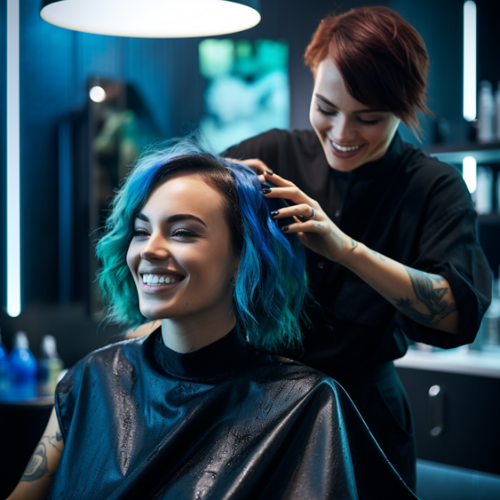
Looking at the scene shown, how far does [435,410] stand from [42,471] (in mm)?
2128

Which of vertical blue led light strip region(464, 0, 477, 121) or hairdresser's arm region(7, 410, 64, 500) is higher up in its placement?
vertical blue led light strip region(464, 0, 477, 121)

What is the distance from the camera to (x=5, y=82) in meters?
2.82

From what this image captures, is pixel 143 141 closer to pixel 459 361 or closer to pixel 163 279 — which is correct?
pixel 459 361

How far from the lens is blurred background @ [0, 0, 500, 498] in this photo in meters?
2.88

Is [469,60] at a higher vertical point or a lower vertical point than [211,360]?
higher

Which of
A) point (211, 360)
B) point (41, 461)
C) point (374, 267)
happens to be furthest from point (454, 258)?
point (41, 461)

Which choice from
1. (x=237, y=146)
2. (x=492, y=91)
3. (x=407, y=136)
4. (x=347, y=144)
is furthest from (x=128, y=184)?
(x=492, y=91)

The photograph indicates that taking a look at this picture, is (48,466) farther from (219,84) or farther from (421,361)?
(219,84)

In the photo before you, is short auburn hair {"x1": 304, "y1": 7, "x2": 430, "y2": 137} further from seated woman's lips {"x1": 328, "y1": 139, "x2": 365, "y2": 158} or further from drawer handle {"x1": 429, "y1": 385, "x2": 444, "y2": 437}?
drawer handle {"x1": 429, "y1": 385, "x2": 444, "y2": 437}

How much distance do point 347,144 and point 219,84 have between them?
255cm

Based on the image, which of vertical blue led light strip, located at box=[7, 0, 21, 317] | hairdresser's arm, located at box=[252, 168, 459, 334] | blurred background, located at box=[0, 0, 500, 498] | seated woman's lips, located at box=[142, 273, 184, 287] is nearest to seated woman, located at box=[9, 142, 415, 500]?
seated woman's lips, located at box=[142, 273, 184, 287]

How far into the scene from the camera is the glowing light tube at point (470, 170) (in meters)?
3.34

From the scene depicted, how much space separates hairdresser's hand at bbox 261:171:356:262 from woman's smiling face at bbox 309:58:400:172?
209 mm

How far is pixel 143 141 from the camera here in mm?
3414
